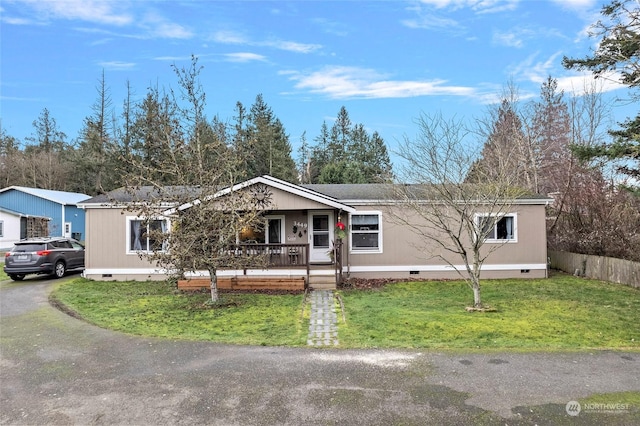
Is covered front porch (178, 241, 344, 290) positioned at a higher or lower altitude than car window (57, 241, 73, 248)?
lower

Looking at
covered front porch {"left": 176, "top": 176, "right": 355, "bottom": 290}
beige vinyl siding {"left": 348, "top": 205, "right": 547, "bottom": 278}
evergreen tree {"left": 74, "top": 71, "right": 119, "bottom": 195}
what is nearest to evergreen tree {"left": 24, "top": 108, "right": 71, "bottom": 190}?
evergreen tree {"left": 74, "top": 71, "right": 119, "bottom": 195}

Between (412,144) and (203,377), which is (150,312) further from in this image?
(412,144)

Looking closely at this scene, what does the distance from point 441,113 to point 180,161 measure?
7.16 meters

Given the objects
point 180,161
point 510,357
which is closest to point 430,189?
point 510,357

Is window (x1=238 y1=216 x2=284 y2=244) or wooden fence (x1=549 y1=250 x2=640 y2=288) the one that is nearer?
wooden fence (x1=549 y1=250 x2=640 y2=288)

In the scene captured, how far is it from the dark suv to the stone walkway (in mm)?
10037

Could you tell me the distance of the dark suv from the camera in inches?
→ 526

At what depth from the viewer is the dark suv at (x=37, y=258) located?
526 inches

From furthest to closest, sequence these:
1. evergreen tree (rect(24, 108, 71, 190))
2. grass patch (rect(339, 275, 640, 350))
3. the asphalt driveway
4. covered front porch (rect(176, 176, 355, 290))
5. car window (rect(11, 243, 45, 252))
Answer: evergreen tree (rect(24, 108, 71, 190)) < car window (rect(11, 243, 45, 252)) < covered front porch (rect(176, 176, 355, 290)) < grass patch (rect(339, 275, 640, 350)) < the asphalt driveway

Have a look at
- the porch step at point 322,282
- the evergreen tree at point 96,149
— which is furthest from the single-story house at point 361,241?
the evergreen tree at point 96,149

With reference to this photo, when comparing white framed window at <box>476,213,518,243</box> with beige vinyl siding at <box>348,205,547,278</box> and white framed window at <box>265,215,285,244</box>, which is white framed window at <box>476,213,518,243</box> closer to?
beige vinyl siding at <box>348,205,547,278</box>

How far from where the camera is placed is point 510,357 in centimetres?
546

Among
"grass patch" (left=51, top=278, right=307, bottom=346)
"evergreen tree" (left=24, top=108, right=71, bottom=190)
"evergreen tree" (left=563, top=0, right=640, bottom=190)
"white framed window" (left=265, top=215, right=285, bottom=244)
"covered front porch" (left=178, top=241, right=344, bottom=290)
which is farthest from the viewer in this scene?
"evergreen tree" (left=24, top=108, right=71, bottom=190)

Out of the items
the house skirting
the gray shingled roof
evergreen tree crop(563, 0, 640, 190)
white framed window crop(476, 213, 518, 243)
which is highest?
evergreen tree crop(563, 0, 640, 190)
